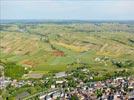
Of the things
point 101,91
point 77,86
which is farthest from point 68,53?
point 101,91

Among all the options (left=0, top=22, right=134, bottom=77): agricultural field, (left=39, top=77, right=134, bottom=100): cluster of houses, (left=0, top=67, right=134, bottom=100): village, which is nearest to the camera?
(left=39, top=77, right=134, bottom=100): cluster of houses

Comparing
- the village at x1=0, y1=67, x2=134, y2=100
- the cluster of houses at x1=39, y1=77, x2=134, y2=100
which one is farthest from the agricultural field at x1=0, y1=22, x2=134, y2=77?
the cluster of houses at x1=39, y1=77, x2=134, y2=100

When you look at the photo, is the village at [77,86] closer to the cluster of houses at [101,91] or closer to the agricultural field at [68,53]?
the cluster of houses at [101,91]

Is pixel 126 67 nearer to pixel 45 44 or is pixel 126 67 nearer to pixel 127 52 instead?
pixel 127 52

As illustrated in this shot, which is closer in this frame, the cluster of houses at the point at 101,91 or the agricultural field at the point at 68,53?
the cluster of houses at the point at 101,91

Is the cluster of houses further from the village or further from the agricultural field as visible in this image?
the agricultural field

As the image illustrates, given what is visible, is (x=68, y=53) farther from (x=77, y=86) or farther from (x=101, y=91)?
(x=101, y=91)

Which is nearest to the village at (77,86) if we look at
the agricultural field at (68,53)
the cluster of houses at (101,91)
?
the cluster of houses at (101,91)

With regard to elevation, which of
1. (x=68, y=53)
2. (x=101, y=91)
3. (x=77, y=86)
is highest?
(x=101, y=91)

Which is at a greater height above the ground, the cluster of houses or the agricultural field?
the cluster of houses
